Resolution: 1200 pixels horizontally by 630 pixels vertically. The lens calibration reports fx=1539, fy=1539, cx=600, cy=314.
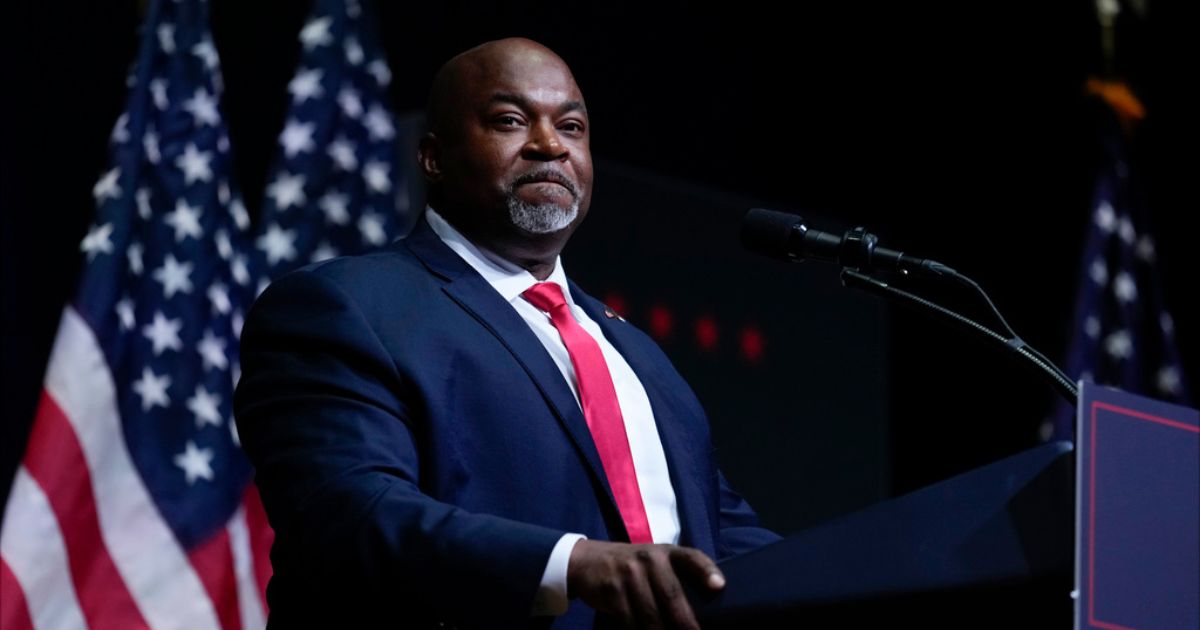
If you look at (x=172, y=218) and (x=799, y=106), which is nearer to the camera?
(x=172, y=218)

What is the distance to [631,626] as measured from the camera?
138 centimetres

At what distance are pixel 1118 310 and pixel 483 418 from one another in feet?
12.2

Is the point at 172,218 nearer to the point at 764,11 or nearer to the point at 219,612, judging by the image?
the point at 219,612

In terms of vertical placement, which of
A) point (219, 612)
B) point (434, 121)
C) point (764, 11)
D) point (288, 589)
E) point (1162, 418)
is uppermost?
point (764, 11)

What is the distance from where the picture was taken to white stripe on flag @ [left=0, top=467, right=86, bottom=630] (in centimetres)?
301

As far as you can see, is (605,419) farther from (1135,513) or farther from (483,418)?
(1135,513)

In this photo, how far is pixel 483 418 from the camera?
1804 millimetres

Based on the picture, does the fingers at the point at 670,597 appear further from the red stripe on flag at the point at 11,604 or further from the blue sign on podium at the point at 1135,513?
the red stripe on flag at the point at 11,604

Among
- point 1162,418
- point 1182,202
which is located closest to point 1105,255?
point 1182,202

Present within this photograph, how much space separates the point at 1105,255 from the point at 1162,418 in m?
3.77

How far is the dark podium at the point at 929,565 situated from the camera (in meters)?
1.33

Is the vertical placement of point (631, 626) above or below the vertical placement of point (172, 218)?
below

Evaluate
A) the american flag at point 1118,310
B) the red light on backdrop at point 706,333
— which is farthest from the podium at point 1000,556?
the american flag at point 1118,310

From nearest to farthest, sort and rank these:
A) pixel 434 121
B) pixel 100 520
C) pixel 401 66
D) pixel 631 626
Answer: pixel 631 626 → pixel 434 121 → pixel 100 520 → pixel 401 66
